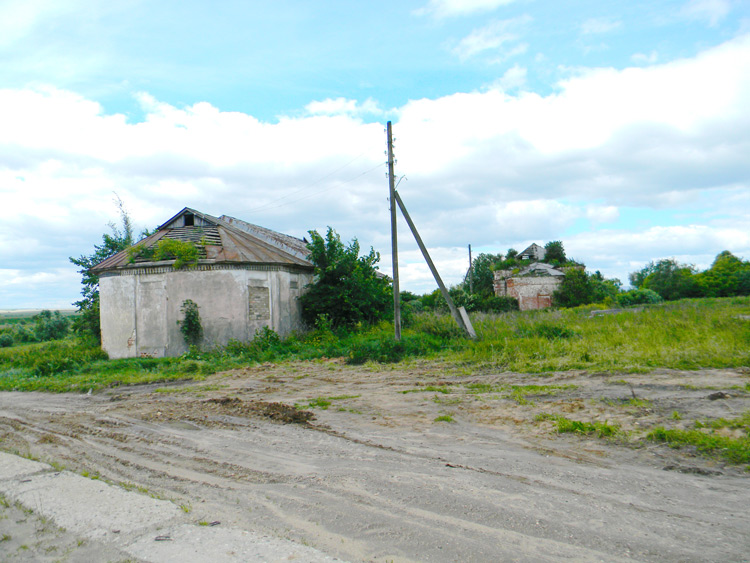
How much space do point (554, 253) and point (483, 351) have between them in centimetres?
4473

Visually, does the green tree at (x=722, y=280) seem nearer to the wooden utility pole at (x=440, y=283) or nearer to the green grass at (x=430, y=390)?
the wooden utility pole at (x=440, y=283)

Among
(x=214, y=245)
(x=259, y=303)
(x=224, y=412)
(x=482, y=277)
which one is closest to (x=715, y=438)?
(x=224, y=412)

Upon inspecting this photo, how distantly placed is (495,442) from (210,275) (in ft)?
48.9

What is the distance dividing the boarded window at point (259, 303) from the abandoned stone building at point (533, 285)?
30.3 m

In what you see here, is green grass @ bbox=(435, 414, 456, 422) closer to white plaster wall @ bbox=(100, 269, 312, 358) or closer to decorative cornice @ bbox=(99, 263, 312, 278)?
white plaster wall @ bbox=(100, 269, 312, 358)

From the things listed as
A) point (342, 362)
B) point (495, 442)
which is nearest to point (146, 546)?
point (495, 442)

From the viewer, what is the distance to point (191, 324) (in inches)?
729

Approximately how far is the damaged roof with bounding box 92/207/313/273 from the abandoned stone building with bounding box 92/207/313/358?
0.04m

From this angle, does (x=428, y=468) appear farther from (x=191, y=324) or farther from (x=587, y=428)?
(x=191, y=324)

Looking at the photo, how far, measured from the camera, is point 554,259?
54188mm

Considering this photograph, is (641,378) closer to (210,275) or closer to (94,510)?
(94,510)

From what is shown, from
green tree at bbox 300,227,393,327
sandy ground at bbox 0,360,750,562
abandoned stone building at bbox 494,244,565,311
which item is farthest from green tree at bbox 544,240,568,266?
sandy ground at bbox 0,360,750,562

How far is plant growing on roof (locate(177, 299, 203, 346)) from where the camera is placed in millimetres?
18484

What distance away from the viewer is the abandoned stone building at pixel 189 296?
1880 cm
